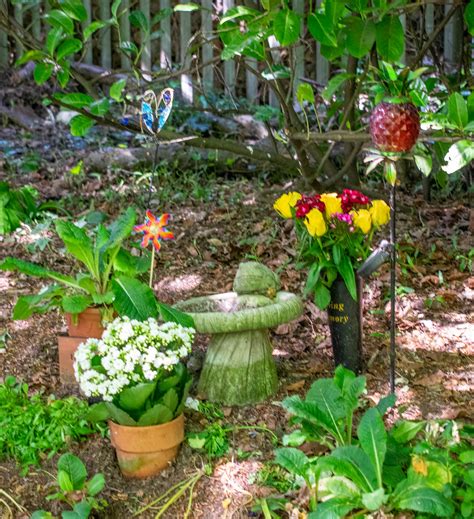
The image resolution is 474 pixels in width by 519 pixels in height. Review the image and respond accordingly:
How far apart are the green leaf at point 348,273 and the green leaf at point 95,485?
50.4 inches

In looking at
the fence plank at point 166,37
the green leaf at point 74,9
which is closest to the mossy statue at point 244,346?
the green leaf at point 74,9

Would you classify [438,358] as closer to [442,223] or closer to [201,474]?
[201,474]

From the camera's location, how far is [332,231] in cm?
352

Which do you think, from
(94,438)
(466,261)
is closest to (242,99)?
(466,261)

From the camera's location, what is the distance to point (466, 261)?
199 inches

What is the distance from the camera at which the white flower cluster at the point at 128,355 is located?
3.10 metres

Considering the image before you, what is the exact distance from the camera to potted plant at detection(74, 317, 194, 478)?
311cm

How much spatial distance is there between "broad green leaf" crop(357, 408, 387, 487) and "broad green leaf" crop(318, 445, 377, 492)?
0.07ft

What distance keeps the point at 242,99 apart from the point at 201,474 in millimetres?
5703

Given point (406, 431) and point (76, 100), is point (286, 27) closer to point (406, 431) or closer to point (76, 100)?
point (76, 100)

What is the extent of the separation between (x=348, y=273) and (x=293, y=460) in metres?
0.93

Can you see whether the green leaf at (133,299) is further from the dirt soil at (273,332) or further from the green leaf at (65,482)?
the green leaf at (65,482)

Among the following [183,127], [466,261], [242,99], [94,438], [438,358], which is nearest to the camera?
[94,438]

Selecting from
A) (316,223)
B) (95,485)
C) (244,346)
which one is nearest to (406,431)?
(244,346)
